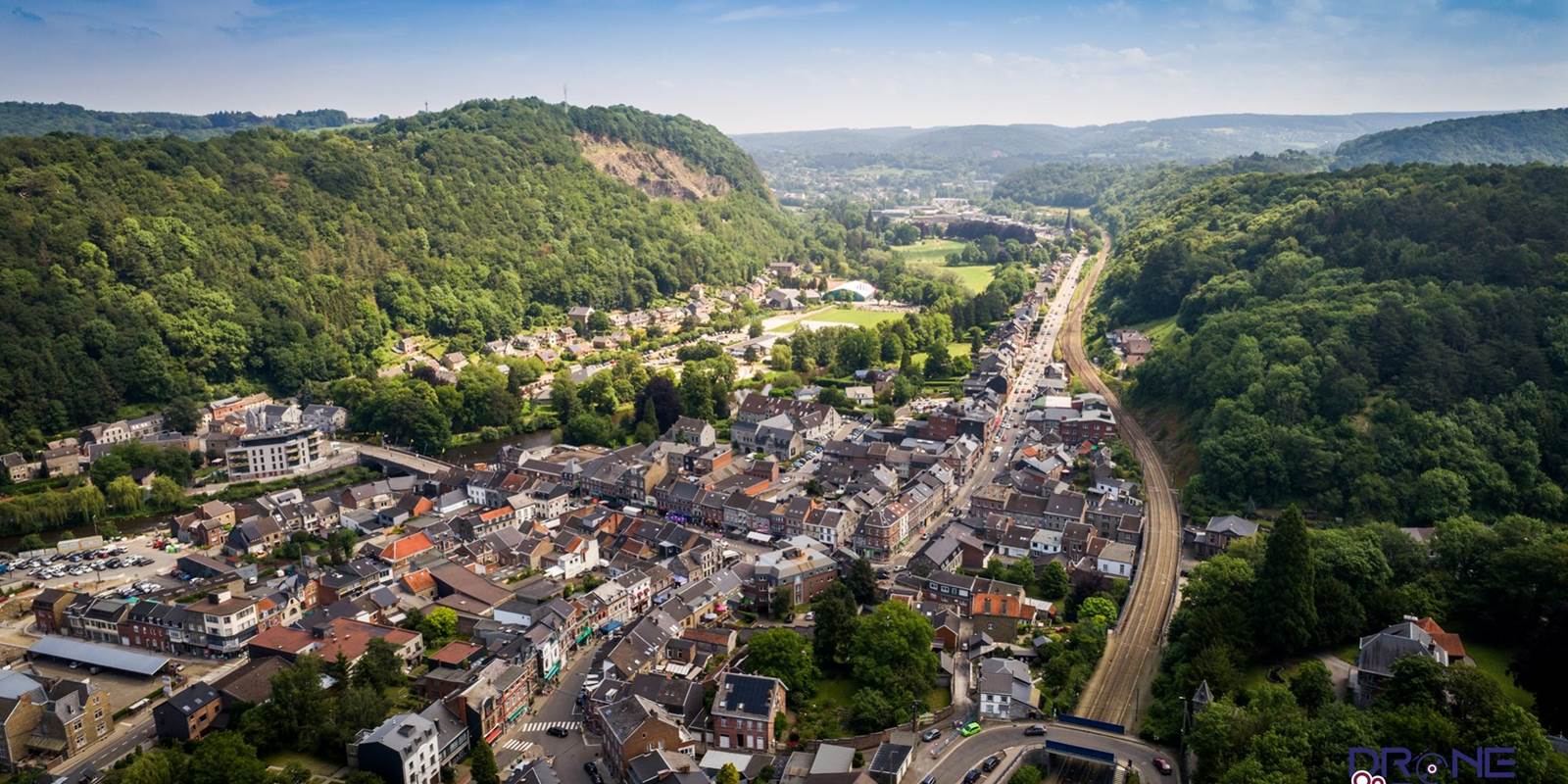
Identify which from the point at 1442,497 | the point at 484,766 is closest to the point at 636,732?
the point at 484,766

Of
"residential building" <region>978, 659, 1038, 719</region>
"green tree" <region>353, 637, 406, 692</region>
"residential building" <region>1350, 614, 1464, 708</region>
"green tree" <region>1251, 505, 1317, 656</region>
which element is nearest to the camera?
"residential building" <region>1350, 614, 1464, 708</region>

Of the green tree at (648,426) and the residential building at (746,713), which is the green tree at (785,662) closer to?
the residential building at (746,713)

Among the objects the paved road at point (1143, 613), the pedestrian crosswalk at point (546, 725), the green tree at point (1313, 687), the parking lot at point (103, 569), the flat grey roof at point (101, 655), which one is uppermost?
the green tree at point (1313, 687)

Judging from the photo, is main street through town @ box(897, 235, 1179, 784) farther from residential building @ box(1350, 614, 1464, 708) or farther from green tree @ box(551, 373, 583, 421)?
green tree @ box(551, 373, 583, 421)

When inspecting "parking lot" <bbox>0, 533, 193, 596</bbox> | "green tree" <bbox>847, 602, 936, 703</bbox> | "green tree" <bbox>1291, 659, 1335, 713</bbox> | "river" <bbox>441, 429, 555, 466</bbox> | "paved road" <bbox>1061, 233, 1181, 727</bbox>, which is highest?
"green tree" <bbox>1291, 659, 1335, 713</bbox>

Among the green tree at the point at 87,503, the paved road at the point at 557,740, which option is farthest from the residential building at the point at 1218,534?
the green tree at the point at 87,503

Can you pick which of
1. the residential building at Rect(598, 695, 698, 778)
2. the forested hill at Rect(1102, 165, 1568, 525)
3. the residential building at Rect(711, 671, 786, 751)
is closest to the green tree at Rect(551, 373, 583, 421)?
the residential building at Rect(598, 695, 698, 778)
